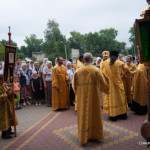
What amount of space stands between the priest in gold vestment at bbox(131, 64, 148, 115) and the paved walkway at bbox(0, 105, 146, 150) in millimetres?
356

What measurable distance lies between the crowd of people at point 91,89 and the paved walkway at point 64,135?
0.97 feet

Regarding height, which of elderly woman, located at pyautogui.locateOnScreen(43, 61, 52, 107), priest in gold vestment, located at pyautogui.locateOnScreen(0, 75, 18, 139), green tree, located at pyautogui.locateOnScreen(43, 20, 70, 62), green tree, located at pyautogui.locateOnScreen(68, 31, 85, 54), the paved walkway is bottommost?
the paved walkway

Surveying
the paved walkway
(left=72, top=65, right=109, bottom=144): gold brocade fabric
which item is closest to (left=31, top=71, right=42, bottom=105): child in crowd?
the paved walkway

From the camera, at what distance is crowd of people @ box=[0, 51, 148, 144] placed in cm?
425

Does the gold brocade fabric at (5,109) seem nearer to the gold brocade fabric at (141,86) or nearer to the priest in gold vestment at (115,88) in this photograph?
the priest in gold vestment at (115,88)

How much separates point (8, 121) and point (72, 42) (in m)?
79.2

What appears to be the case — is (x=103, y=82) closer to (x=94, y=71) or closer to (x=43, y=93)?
(x=94, y=71)

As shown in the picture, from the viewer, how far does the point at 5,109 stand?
4.91 meters

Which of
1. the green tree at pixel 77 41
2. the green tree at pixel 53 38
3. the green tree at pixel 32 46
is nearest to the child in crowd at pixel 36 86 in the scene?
the green tree at pixel 53 38

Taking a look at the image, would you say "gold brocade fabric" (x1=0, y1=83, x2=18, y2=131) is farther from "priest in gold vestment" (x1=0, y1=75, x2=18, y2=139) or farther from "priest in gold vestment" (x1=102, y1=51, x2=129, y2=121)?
"priest in gold vestment" (x1=102, y1=51, x2=129, y2=121)

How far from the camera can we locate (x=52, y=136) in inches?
194

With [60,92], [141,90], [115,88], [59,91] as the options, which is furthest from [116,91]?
[60,92]

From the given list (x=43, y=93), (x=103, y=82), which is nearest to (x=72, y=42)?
(x=43, y=93)

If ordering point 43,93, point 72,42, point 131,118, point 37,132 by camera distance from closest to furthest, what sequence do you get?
point 37,132
point 131,118
point 43,93
point 72,42
